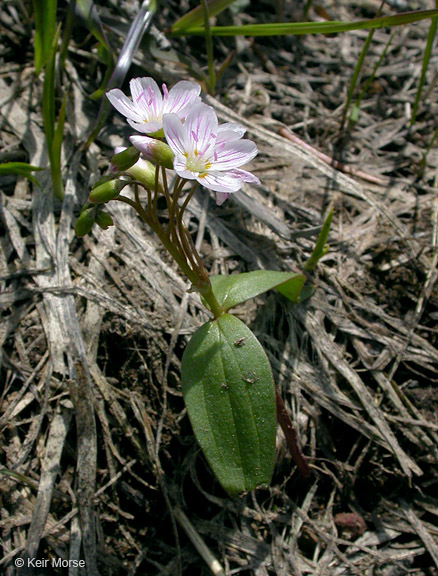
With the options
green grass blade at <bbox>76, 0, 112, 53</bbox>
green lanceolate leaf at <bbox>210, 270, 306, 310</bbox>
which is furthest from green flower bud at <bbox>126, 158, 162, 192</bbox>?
green grass blade at <bbox>76, 0, 112, 53</bbox>

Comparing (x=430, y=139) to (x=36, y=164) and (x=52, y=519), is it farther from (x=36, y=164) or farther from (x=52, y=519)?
(x=52, y=519)

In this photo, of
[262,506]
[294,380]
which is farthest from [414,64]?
[262,506]

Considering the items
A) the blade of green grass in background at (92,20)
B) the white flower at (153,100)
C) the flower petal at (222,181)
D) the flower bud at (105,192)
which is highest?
the blade of green grass in background at (92,20)

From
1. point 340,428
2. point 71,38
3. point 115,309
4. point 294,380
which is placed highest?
point 71,38

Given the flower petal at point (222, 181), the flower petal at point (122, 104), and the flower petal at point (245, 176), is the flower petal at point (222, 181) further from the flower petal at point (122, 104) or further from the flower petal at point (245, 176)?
the flower petal at point (122, 104)

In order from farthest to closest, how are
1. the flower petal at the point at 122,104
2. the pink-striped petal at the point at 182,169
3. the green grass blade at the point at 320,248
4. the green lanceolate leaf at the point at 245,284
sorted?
the green grass blade at the point at 320,248 → the green lanceolate leaf at the point at 245,284 → the flower petal at the point at 122,104 → the pink-striped petal at the point at 182,169

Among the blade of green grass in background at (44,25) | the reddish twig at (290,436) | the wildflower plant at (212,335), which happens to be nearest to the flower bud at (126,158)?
the wildflower plant at (212,335)
